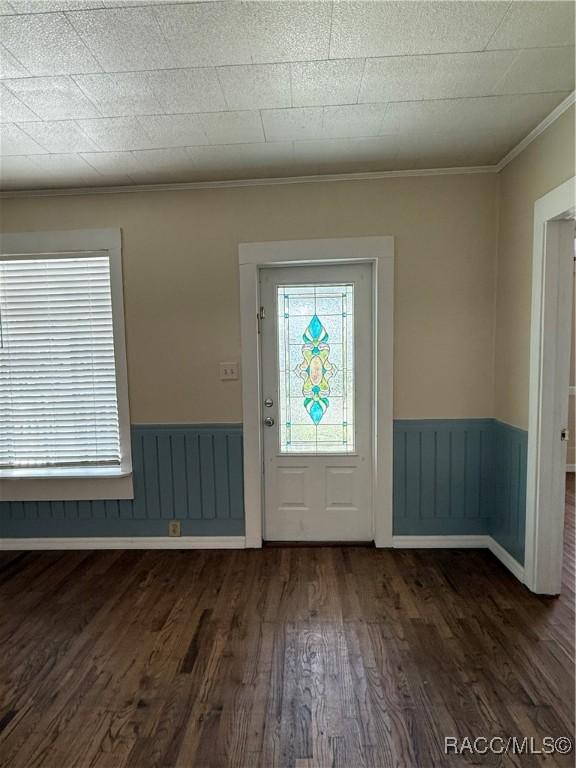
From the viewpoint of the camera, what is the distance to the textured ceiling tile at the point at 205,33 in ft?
4.31

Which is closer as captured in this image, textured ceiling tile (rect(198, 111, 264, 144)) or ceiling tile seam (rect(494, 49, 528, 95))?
ceiling tile seam (rect(494, 49, 528, 95))

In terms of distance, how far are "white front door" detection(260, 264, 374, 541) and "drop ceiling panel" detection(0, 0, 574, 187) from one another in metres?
0.78

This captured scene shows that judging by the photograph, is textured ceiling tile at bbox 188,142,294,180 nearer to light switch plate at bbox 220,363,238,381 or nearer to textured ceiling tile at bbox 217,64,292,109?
textured ceiling tile at bbox 217,64,292,109

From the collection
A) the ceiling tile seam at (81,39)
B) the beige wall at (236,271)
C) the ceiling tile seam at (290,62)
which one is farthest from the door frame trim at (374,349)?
the ceiling tile seam at (81,39)

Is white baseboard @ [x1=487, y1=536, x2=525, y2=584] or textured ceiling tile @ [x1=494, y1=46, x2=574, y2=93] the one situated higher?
textured ceiling tile @ [x1=494, y1=46, x2=574, y2=93]

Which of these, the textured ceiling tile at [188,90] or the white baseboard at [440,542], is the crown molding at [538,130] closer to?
the textured ceiling tile at [188,90]

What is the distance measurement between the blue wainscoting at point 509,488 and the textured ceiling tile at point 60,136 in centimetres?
Result: 305

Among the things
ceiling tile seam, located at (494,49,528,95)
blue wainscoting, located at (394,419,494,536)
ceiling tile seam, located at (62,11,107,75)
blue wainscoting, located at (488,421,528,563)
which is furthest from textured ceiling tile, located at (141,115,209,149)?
blue wainscoting, located at (488,421,528,563)

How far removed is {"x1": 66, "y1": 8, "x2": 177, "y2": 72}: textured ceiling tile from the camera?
1338 millimetres

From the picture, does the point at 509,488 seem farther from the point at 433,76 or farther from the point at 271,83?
the point at 271,83

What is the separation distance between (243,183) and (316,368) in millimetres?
1384

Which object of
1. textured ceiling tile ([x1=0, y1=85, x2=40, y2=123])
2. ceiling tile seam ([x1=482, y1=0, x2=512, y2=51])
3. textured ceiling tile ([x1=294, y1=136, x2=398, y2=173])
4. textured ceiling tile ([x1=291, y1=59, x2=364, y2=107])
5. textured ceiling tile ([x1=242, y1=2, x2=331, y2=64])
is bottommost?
textured ceiling tile ([x1=242, y1=2, x2=331, y2=64])

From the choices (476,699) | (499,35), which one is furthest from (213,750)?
(499,35)

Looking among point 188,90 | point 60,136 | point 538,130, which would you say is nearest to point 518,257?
point 538,130
